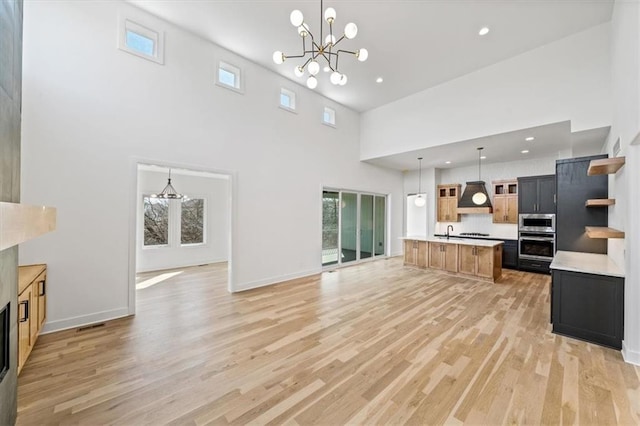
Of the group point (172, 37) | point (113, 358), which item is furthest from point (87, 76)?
point (113, 358)

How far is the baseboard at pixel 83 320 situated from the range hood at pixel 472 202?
8.48 meters

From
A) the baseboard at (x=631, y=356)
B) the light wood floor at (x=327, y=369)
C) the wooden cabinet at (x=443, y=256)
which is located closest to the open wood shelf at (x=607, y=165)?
the baseboard at (x=631, y=356)

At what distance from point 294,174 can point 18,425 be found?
200 inches

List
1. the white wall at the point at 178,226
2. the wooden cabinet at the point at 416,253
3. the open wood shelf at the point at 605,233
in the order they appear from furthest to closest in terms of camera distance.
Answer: the wooden cabinet at the point at 416,253, the white wall at the point at 178,226, the open wood shelf at the point at 605,233

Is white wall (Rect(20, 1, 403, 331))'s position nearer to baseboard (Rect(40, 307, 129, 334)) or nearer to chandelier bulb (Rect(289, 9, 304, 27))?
baseboard (Rect(40, 307, 129, 334))

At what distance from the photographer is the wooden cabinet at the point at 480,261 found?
18.8 ft

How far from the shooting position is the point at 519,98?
488 cm

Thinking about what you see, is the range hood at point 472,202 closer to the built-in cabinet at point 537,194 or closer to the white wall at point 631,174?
the built-in cabinet at point 537,194

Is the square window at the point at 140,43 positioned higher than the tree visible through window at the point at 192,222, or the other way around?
the square window at the point at 140,43

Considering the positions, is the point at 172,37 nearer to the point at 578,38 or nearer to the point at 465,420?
the point at 465,420

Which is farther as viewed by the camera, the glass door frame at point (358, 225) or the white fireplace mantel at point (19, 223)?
the glass door frame at point (358, 225)

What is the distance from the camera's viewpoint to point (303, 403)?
80.6 inches

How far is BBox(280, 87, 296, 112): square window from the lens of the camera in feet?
19.2

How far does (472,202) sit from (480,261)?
7.93 ft
